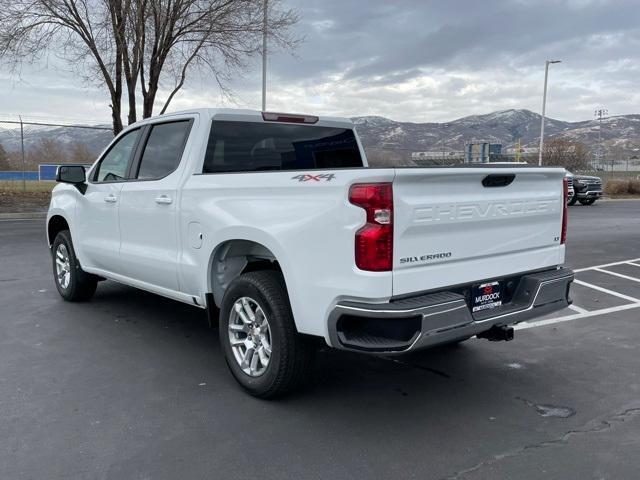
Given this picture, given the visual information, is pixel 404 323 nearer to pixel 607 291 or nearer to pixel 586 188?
pixel 607 291

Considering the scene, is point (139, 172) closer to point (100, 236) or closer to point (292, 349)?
point (100, 236)

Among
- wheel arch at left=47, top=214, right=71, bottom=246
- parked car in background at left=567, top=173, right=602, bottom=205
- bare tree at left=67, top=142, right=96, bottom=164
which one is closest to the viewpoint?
wheel arch at left=47, top=214, right=71, bottom=246

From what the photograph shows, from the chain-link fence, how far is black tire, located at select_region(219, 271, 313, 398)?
710 inches

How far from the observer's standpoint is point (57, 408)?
383cm

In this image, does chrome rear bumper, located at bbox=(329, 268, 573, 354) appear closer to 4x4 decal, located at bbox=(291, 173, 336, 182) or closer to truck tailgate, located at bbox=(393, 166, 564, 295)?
truck tailgate, located at bbox=(393, 166, 564, 295)

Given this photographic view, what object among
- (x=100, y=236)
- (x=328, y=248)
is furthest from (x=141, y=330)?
(x=328, y=248)

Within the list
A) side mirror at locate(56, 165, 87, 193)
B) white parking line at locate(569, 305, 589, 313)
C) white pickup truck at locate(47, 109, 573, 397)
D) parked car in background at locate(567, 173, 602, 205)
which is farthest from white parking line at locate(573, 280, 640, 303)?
parked car in background at locate(567, 173, 602, 205)

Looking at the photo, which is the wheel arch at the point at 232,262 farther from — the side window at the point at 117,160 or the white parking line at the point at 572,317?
the white parking line at the point at 572,317

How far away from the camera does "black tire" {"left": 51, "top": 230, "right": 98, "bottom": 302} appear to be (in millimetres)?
6418

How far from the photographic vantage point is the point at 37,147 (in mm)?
22812

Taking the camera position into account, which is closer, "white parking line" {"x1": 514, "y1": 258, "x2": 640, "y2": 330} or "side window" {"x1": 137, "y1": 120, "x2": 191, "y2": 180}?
"side window" {"x1": 137, "y1": 120, "x2": 191, "y2": 180}

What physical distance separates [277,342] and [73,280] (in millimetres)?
3693

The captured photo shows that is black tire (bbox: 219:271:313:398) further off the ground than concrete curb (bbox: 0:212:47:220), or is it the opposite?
black tire (bbox: 219:271:313:398)

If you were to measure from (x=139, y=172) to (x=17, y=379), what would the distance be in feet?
6.62
